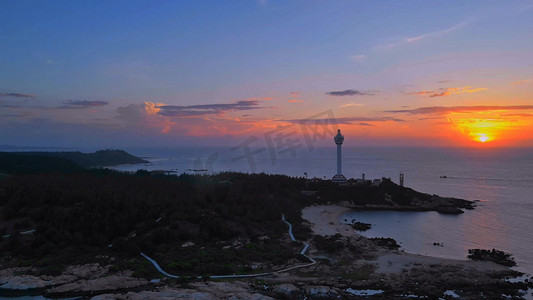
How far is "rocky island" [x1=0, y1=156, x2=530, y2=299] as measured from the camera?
48.5ft

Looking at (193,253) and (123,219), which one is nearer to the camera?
(193,253)

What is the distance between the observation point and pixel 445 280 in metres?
16.0

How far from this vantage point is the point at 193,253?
19438mm

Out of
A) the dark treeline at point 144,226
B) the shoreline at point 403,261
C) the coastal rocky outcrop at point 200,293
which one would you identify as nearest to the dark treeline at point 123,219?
the dark treeline at point 144,226

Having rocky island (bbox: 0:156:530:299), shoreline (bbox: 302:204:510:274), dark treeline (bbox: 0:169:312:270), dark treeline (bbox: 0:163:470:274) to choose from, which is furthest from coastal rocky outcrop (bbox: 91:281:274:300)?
shoreline (bbox: 302:204:510:274)

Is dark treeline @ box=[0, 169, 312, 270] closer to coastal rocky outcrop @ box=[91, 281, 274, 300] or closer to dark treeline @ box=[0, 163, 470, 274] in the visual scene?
dark treeline @ box=[0, 163, 470, 274]

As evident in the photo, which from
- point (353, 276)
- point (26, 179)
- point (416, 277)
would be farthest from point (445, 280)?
point (26, 179)

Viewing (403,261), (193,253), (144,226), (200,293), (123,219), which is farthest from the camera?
(123,219)

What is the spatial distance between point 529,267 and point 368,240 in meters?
8.79

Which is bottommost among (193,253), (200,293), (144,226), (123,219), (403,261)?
(403,261)

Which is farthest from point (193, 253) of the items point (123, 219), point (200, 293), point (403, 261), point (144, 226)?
point (403, 261)

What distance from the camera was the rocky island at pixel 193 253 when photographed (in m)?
14.8

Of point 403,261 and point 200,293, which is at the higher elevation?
point 200,293

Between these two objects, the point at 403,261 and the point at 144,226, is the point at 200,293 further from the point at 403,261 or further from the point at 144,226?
the point at 403,261
